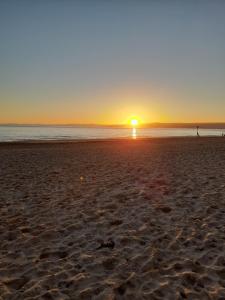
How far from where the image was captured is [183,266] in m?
5.30

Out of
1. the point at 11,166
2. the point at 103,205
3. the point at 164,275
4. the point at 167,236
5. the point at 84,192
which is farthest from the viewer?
the point at 11,166

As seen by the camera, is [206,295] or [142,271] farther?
[142,271]

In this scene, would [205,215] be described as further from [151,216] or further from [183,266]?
[183,266]

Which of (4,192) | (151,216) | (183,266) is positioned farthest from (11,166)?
(183,266)

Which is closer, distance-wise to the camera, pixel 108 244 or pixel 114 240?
pixel 108 244

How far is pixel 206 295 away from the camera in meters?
4.49

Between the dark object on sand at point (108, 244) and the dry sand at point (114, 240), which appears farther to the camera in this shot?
the dark object on sand at point (108, 244)

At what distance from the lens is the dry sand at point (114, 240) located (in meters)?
4.77

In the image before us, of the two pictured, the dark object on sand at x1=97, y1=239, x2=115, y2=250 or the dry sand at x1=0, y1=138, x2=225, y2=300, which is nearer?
the dry sand at x1=0, y1=138, x2=225, y2=300

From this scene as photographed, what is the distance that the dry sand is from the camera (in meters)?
4.77

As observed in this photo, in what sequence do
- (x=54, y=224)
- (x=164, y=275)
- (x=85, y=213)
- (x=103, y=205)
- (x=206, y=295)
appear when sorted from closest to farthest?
(x=206, y=295), (x=164, y=275), (x=54, y=224), (x=85, y=213), (x=103, y=205)

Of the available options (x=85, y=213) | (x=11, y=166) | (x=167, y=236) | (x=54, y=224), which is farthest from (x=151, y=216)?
(x=11, y=166)

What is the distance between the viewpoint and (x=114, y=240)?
6.55m

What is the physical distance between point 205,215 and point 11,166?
535 inches
